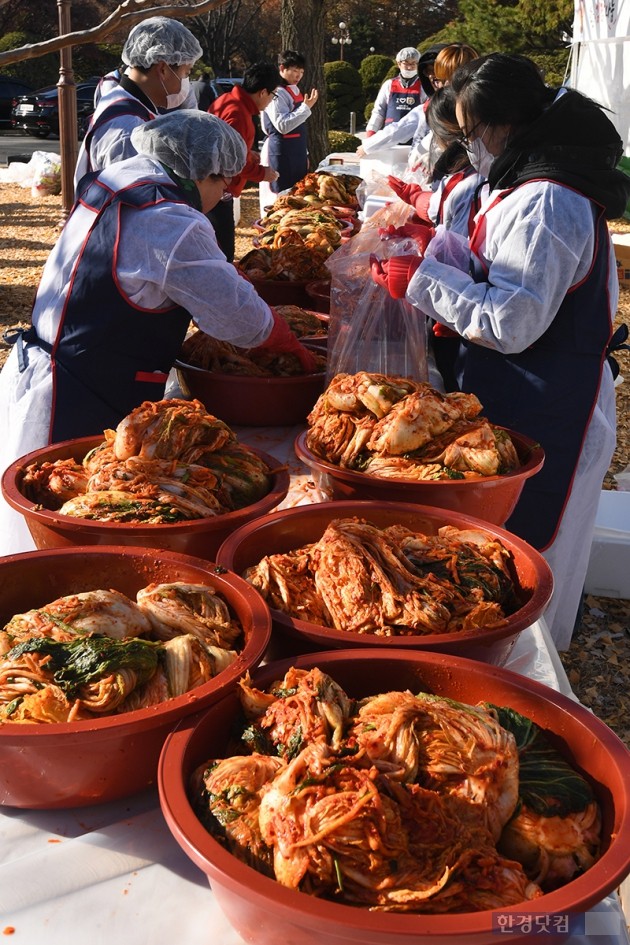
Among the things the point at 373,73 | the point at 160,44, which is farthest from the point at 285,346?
the point at 373,73

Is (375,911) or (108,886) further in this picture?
(108,886)

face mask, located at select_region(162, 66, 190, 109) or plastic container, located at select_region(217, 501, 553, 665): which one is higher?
face mask, located at select_region(162, 66, 190, 109)

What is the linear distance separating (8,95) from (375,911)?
101ft

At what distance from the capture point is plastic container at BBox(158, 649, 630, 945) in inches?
34.1

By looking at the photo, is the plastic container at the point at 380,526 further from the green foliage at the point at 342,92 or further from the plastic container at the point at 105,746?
the green foliage at the point at 342,92

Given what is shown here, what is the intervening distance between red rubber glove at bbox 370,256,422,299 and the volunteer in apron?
8379 millimetres

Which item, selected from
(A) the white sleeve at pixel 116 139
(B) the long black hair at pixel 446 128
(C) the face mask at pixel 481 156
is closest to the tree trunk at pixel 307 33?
(A) the white sleeve at pixel 116 139

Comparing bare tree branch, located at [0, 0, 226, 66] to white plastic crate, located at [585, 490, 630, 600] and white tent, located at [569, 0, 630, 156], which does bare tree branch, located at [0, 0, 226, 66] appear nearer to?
white plastic crate, located at [585, 490, 630, 600]

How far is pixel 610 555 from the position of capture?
4.15 meters

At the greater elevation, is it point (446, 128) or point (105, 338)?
point (446, 128)

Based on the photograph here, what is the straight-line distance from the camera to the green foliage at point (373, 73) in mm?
28062

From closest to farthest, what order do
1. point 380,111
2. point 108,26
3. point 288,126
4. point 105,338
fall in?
point 108,26 → point 105,338 → point 288,126 → point 380,111

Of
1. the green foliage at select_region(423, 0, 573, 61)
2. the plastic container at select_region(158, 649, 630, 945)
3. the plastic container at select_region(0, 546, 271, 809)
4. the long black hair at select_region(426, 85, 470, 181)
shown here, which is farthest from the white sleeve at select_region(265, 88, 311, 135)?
the green foliage at select_region(423, 0, 573, 61)

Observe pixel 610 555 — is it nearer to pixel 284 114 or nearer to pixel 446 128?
pixel 446 128
